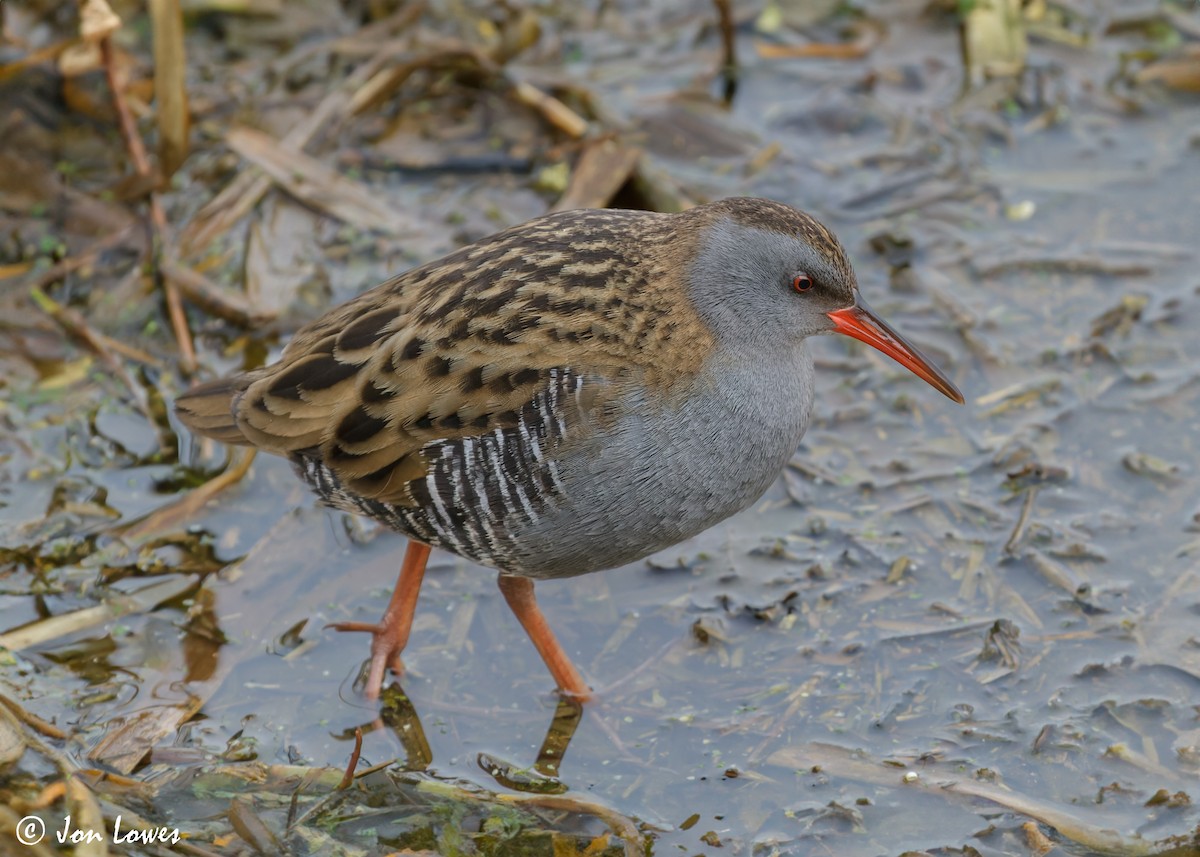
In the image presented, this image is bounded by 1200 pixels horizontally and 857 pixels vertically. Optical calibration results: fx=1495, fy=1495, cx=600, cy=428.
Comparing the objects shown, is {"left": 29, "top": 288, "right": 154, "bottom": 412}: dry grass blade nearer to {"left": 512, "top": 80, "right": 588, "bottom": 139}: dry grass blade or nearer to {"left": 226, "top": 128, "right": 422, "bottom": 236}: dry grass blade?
{"left": 226, "top": 128, "right": 422, "bottom": 236}: dry grass blade

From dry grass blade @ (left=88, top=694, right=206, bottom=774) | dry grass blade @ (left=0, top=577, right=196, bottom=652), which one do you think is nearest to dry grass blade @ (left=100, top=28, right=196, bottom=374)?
dry grass blade @ (left=0, top=577, right=196, bottom=652)

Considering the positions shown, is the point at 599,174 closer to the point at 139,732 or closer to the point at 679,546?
the point at 679,546

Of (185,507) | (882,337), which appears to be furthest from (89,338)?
(882,337)

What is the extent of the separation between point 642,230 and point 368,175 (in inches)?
106

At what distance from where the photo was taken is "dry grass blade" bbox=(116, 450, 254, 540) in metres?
5.13

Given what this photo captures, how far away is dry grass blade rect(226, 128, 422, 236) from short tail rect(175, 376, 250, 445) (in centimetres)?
184

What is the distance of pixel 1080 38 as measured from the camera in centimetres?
723

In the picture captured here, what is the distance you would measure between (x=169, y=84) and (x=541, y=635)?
282 centimetres

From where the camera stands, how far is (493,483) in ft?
13.5

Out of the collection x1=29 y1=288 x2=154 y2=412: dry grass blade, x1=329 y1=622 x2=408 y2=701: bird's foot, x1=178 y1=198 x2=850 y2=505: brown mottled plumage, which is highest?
x1=178 y1=198 x2=850 y2=505: brown mottled plumage

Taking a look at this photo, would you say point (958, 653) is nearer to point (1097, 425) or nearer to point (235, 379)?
point (1097, 425)

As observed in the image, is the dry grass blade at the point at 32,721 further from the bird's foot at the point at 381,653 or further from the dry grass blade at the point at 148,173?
the dry grass blade at the point at 148,173

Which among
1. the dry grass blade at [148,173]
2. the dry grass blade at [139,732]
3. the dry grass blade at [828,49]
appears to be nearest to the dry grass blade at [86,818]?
the dry grass blade at [139,732]

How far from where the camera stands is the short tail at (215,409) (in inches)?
178
